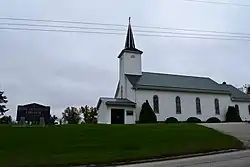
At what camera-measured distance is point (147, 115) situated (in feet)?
117

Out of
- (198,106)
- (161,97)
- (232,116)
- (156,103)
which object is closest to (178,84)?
(198,106)

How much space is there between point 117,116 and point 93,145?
70.1ft

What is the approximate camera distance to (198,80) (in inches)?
1825

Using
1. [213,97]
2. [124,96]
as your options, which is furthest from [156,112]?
[213,97]

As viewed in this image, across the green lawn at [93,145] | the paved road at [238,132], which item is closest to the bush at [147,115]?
the paved road at [238,132]

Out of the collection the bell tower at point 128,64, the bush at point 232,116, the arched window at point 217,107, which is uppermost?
the bell tower at point 128,64

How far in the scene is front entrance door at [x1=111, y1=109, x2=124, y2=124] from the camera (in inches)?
1438

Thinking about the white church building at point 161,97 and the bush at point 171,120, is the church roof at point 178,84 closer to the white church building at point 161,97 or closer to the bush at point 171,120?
the white church building at point 161,97

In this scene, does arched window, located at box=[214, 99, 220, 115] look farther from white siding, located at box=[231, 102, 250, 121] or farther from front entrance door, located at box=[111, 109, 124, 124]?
front entrance door, located at box=[111, 109, 124, 124]

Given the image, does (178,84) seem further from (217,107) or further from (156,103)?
(217,107)

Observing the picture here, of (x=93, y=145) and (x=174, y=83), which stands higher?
(x=174, y=83)

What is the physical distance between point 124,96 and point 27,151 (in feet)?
91.6

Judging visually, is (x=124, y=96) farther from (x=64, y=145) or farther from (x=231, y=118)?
(x=64, y=145)

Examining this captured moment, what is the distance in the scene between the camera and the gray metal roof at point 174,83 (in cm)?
3934
